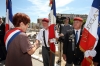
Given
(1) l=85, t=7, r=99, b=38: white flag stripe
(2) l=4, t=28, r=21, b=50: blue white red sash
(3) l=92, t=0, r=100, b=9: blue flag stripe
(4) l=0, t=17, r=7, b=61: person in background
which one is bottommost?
(4) l=0, t=17, r=7, b=61: person in background

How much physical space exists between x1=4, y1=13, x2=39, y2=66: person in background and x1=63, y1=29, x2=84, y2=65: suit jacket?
5.68ft

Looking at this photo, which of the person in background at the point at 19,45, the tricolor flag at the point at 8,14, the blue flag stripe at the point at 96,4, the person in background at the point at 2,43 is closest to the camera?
the person in background at the point at 19,45

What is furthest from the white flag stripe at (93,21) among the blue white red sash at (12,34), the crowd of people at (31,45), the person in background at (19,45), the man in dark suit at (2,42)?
the man in dark suit at (2,42)

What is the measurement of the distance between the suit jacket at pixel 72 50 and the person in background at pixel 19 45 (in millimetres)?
1731

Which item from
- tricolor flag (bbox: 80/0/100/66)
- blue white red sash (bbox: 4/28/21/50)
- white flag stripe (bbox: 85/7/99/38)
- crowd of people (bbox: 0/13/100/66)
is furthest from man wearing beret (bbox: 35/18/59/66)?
blue white red sash (bbox: 4/28/21/50)

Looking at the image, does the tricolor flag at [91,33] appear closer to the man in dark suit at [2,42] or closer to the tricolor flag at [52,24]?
the tricolor flag at [52,24]

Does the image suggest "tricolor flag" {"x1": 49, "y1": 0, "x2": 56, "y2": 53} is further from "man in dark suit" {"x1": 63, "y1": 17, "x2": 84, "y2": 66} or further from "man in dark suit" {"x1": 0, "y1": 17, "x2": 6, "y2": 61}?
"man in dark suit" {"x1": 0, "y1": 17, "x2": 6, "y2": 61}

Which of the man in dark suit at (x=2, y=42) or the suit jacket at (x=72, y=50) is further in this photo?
the man in dark suit at (x=2, y=42)

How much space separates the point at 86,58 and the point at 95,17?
94 centimetres

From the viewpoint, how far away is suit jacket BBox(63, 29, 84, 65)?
3846 millimetres

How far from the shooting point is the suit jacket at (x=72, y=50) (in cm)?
385

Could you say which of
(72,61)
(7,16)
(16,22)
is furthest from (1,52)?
(16,22)

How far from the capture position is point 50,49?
15.8 ft

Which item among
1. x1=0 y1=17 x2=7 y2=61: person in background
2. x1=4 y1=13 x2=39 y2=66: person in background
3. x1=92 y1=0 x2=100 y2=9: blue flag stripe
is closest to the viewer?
x1=4 y1=13 x2=39 y2=66: person in background
